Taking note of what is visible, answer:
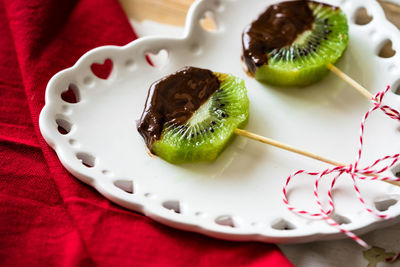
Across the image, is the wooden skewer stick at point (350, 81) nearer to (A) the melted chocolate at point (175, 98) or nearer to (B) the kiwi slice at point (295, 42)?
(B) the kiwi slice at point (295, 42)

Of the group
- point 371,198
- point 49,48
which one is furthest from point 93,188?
point 371,198

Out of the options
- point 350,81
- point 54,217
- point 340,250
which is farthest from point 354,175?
point 54,217

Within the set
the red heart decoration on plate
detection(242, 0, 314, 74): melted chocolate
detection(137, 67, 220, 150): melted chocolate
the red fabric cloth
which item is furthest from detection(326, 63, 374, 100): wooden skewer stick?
the red heart decoration on plate

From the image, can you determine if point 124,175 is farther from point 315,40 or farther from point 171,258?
point 315,40

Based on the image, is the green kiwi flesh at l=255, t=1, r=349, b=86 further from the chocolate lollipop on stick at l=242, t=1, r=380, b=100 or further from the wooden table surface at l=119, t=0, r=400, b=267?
the wooden table surface at l=119, t=0, r=400, b=267

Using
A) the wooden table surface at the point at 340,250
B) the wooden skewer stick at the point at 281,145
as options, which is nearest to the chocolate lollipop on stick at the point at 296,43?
the wooden skewer stick at the point at 281,145

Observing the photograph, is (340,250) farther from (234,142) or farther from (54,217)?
(54,217)
